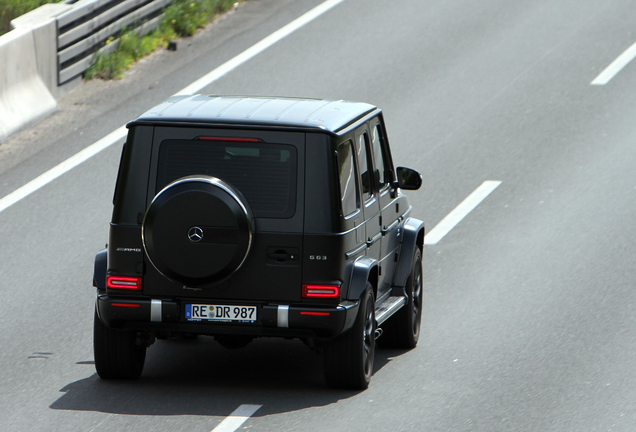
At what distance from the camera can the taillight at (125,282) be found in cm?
781

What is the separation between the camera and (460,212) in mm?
13414

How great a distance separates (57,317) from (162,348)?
1079 mm

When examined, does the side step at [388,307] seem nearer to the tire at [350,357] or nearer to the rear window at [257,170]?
the tire at [350,357]

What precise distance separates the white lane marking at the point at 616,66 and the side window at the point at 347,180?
1082cm

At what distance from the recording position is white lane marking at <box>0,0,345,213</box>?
43.5ft

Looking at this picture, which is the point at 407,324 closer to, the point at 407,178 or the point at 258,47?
the point at 407,178

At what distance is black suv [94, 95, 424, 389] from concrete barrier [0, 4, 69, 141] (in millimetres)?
7584

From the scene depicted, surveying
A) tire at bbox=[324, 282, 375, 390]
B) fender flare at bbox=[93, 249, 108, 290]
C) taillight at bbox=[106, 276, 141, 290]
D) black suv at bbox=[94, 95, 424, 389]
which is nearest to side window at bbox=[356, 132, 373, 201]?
black suv at bbox=[94, 95, 424, 389]

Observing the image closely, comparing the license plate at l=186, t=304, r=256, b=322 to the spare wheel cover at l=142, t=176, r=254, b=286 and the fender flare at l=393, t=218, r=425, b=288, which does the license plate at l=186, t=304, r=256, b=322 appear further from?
the fender flare at l=393, t=218, r=425, b=288

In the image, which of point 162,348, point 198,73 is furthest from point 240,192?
point 198,73

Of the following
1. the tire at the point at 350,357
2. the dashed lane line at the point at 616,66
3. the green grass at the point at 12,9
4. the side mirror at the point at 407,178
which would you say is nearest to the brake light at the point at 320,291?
the tire at the point at 350,357

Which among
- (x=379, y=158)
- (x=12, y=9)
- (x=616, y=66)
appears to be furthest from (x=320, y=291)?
(x=616, y=66)

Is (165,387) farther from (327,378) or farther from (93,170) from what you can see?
(93,170)

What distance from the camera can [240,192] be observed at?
25.3 ft
